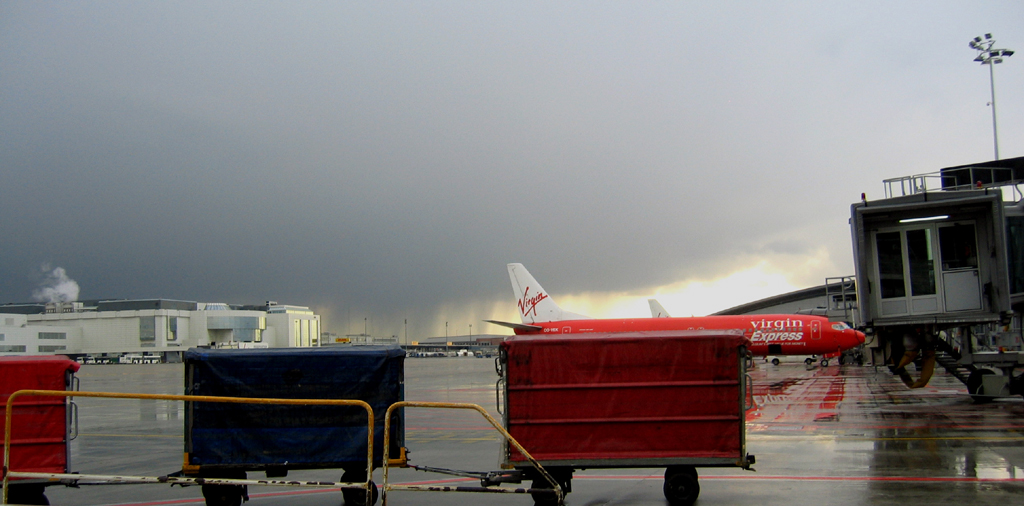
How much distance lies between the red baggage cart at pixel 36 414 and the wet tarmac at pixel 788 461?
1.44m

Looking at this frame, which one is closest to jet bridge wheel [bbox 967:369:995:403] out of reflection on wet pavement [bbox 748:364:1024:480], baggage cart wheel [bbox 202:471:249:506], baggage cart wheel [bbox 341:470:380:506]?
reflection on wet pavement [bbox 748:364:1024:480]

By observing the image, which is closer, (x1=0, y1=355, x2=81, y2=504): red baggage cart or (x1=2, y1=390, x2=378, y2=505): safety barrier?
(x1=2, y1=390, x2=378, y2=505): safety barrier

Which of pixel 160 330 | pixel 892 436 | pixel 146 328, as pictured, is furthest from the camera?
pixel 146 328

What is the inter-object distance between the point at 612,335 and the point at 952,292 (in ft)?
50.0

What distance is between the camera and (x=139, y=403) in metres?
34.9

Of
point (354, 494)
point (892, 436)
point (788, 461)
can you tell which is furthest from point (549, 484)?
point (892, 436)

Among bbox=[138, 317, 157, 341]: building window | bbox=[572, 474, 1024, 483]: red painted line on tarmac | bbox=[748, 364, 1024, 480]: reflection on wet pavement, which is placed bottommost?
bbox=[748, 364, 1024, 480]: reflection on wet pavement

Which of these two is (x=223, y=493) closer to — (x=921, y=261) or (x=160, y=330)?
(x=921, y=261)

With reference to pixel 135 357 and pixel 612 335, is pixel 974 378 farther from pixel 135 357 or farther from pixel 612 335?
pixel 135 357

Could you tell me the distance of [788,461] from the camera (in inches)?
512

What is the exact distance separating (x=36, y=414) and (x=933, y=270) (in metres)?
21.6

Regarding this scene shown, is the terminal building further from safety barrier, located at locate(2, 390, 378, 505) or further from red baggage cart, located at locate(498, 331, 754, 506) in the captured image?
red baggage cart, located at locate(498, 331, 754, 506)

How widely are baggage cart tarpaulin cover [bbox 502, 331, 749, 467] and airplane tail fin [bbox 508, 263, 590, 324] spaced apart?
47.7 metres

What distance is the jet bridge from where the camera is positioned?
63.8ft
